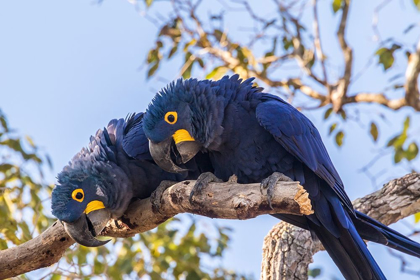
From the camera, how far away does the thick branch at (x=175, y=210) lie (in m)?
2.68

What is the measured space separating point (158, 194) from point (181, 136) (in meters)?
0.37

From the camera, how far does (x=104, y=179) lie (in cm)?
341

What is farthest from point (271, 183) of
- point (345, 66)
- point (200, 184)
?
point (345, 66)

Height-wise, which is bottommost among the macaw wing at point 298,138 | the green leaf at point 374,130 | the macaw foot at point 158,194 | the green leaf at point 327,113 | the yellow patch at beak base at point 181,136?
the macaw foot at point 158,194

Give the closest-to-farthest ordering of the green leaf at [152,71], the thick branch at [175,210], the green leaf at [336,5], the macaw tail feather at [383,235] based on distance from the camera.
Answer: the thick branch at [175,210], the macaw tail feather at [383,235], the green leaf at [336,5], the green leaf at [152,71]

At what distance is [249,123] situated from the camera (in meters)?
3.40

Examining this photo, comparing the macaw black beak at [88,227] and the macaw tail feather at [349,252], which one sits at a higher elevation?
the macaw tail feather at [349,252]

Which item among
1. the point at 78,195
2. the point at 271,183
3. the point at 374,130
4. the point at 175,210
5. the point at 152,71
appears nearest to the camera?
the point at 271,183

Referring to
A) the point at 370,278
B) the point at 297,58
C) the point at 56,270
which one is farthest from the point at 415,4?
the point at 56,270

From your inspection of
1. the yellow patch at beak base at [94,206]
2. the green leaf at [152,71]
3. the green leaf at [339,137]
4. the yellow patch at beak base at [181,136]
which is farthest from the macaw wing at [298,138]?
the green leaf at [152,71]

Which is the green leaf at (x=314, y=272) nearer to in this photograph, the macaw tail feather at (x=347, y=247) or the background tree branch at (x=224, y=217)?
the background tree branch at (x=224, y=217)

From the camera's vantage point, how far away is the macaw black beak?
10.8 ft

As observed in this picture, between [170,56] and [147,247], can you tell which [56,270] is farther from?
[170,56]

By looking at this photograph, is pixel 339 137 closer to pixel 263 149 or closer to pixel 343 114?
pixel 343 114
